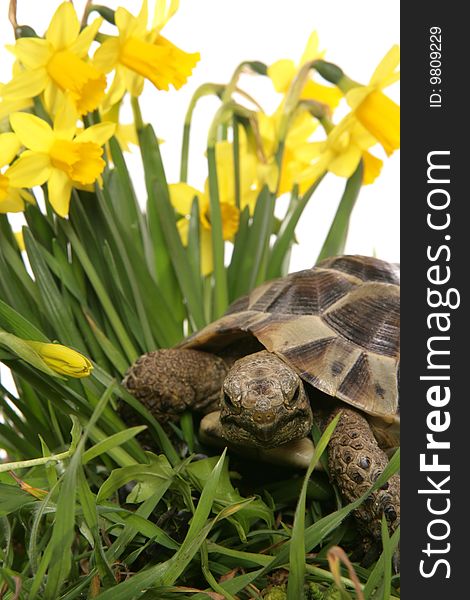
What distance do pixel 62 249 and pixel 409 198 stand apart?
450 millimetres

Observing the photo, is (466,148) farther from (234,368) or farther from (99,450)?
(99,450)

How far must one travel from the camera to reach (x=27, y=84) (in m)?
0.91

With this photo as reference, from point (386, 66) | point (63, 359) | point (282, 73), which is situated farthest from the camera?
point (282, 73)

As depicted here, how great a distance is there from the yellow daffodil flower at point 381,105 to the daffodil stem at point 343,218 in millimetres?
65

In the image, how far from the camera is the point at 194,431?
93 cm

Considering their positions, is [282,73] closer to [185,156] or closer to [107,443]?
[185,156]

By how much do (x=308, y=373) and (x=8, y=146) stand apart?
43cm

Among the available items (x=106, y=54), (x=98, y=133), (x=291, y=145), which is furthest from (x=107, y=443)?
(x=291, y=145)

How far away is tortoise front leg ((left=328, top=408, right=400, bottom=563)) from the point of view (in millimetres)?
730

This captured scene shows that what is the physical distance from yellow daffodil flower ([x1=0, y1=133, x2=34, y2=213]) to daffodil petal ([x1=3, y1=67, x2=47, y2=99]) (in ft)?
0.18

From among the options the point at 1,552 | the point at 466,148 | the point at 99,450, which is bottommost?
the point at 1,552

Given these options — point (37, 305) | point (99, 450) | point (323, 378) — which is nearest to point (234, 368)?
point (323, 378)

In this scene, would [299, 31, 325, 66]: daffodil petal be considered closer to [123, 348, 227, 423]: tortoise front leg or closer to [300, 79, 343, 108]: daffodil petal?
[300, 79, 343, 108]: daffodil petal

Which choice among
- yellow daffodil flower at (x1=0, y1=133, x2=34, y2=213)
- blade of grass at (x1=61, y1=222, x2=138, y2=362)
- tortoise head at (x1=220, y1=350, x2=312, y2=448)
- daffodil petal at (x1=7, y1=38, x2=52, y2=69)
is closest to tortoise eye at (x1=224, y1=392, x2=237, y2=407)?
tortoise head at (x1=220, y1=350, x2=312, y2=448)
